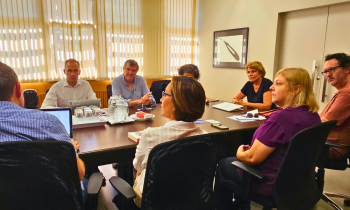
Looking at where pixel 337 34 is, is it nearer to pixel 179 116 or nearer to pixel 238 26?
pixel 238 26

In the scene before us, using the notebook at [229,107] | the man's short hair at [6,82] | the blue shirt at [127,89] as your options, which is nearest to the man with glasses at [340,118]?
the notebook at [229,107]

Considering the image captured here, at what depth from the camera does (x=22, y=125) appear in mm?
960

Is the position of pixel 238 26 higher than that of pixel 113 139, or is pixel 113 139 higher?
pixel 238 26

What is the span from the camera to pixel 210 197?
1360 mm

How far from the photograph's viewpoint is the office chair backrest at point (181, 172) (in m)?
1.09

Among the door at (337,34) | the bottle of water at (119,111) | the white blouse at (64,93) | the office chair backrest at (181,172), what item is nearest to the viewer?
the office chair backrest at (181,172)

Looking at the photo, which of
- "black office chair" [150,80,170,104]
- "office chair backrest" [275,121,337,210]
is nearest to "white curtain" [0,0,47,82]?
"black office chair" [150,80,170,104]

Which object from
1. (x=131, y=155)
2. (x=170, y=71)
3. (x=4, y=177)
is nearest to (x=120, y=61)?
(x=170, y=71)

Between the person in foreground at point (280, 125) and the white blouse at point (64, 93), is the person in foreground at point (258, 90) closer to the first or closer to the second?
the person in foreground at point (280, 125)

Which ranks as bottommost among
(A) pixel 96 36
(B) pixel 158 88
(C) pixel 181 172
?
(C) pixel 181 172

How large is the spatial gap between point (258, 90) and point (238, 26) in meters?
2.12

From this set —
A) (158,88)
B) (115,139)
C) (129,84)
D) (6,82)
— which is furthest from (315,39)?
(6,82)

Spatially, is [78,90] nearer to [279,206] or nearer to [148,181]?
[148,181]

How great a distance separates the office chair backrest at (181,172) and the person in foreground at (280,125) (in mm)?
370
